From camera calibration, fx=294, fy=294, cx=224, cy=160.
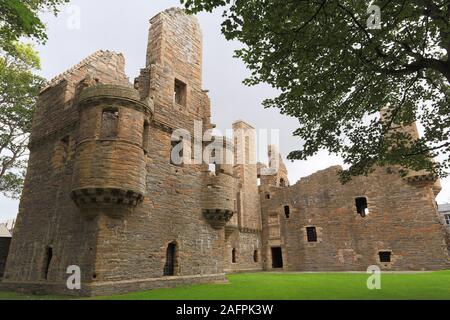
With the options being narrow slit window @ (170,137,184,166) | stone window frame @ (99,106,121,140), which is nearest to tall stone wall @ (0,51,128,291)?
stone window frame @ (99,106,121,140)

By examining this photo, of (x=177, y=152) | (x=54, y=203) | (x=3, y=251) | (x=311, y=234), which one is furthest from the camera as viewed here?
(x=311, y=234)

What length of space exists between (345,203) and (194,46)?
1832 cm

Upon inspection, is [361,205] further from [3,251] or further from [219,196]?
[3,251]

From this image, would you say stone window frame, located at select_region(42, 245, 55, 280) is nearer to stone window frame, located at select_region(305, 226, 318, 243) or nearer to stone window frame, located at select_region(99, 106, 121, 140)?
stone window frame, located at select_region(99, 106, 121, 140)

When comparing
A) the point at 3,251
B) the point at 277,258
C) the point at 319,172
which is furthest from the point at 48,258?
the point at 319,172

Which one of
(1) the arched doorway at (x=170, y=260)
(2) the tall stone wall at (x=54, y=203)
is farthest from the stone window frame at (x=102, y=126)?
(1) the arched doorway at (x=170, y=260)

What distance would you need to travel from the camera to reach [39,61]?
22.4 metres

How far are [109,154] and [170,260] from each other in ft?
18.3

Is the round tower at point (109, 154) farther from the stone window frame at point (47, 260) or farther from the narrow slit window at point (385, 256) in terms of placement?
the narrow slit window at point (385, 256)

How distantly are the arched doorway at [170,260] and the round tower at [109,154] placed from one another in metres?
3.12

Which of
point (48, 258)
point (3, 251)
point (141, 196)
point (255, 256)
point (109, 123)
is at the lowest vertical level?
point (255, 256)

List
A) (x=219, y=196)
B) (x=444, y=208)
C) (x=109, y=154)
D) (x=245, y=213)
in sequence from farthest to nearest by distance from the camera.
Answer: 1. (x=444, y=208)
2. (x=245, y=213)
3. (x=219, y=196)
4. (x=109, y=154)

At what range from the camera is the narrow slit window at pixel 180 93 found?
16.5 m

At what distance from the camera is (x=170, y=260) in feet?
43.6
